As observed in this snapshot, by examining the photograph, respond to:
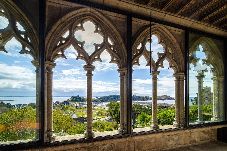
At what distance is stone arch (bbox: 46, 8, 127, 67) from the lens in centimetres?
396

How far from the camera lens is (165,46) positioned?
17.4 feet

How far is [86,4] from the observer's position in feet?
13.7

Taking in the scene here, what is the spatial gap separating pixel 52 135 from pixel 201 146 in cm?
345

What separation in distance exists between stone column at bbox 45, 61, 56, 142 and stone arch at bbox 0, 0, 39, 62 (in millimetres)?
229

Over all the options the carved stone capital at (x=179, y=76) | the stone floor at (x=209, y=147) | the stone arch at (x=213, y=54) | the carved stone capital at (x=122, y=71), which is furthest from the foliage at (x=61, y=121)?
the carved stone capital at (x=122, y=71)

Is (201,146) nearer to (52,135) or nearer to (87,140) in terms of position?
(87,140)

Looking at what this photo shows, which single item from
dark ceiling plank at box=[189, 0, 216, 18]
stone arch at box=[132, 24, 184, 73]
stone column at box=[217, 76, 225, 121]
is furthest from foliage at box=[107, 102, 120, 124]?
dark ceiling plank at box=[189, 0, 216, 18]

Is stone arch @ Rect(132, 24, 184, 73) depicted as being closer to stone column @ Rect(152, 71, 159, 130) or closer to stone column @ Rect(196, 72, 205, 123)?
stone column @ Rect(152, 71, 159, 130)

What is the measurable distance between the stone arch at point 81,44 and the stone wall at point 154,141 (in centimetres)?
140

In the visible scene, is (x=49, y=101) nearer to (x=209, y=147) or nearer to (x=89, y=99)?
(x=89, y=99)

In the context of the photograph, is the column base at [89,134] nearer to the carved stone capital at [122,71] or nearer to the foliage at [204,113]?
the carved stone capital at [122,71]

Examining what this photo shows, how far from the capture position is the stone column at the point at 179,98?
552 centimetres

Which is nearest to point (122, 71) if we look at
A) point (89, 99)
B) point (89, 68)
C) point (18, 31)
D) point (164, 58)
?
point (89, 68)

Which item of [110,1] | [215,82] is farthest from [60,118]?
[110,1]
